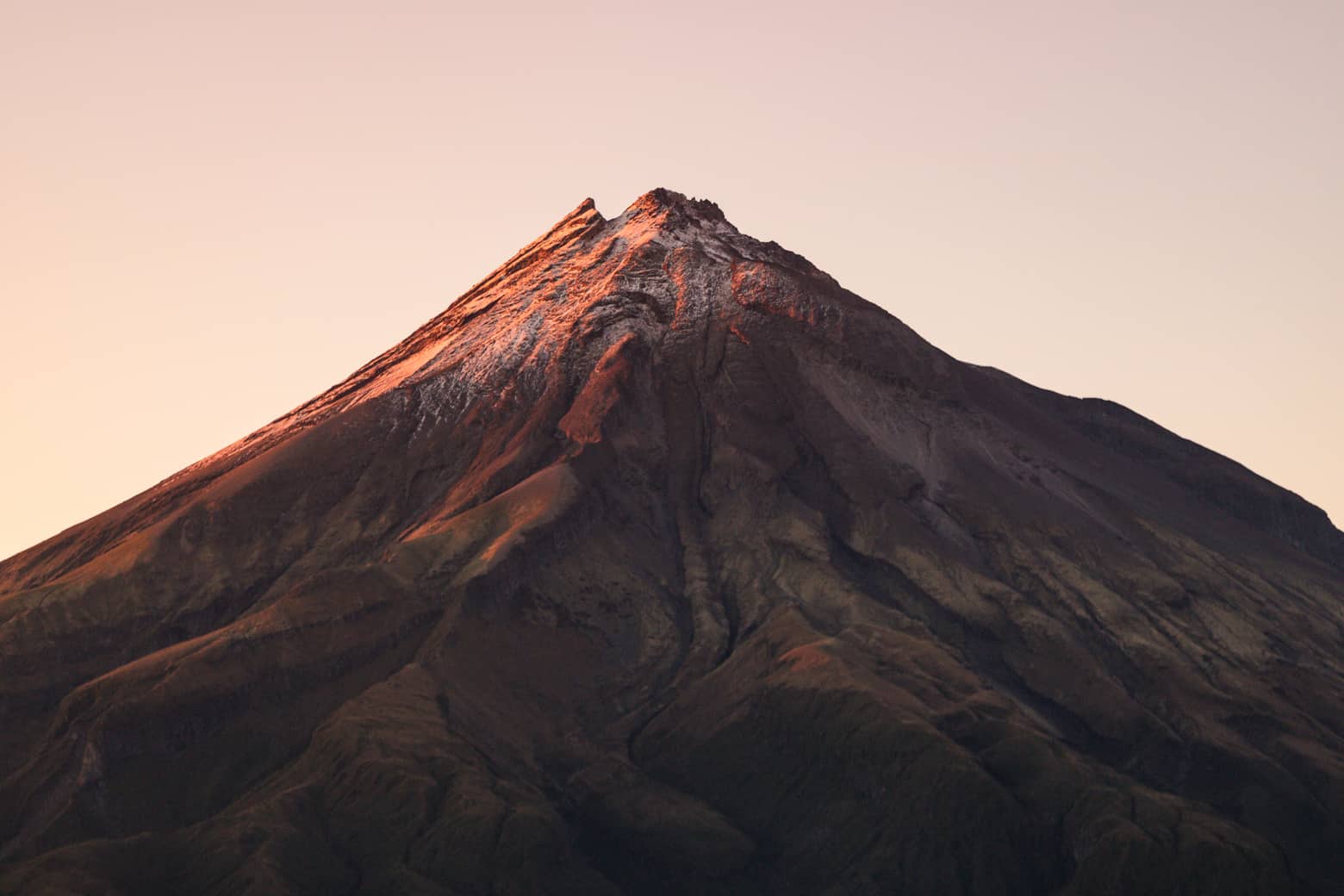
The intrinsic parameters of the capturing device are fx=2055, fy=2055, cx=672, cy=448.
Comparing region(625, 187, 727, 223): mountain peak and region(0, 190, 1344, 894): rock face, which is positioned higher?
region(625, 187, 727, 223): mountain peak

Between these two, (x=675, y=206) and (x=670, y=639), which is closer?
(x=670, y=639)

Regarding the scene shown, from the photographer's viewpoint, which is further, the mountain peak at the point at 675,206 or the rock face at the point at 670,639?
the mountain peak at the point at 675,206

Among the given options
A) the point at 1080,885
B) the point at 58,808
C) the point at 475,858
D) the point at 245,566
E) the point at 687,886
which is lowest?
the point at 1080,885

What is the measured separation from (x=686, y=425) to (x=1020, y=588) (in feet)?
95.4

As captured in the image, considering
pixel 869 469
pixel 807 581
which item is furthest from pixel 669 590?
pixel 869 469

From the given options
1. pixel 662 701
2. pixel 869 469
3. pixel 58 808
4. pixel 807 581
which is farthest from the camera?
pixel 869 469

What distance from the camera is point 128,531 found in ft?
509

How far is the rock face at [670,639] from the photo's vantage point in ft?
375

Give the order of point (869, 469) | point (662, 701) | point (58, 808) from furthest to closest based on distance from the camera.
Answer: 1. point (869, 469)
2. point (662, 701)
3. point (58, 808)

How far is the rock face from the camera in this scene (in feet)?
375

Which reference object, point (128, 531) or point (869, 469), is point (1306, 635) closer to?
point (869, 469)

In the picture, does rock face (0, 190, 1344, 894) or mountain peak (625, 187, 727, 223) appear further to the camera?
mountain peak (625, 187, 727, 223)

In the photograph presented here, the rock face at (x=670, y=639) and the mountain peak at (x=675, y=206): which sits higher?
the mountain peak at (x=675, y=206)

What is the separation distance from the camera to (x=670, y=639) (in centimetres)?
13500
